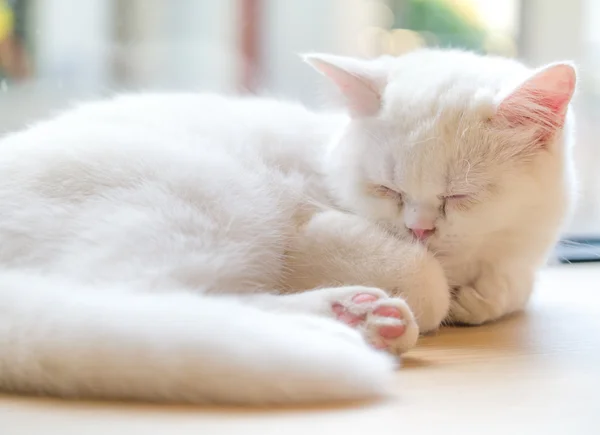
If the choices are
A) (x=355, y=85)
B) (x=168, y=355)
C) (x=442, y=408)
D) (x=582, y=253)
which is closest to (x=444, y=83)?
(x=355, y=85)

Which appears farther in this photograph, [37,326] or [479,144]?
[479,144]

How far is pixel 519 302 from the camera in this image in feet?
5.33

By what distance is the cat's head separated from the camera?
1.37 m

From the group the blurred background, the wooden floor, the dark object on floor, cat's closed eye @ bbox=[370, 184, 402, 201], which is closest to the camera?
the wooden floor

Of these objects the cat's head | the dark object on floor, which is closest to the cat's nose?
the cat's head

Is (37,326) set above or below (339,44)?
below

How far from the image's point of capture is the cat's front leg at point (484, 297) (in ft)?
5.06

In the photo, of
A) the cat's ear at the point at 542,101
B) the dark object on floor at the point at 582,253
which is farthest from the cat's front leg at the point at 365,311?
the dark object on floor at the point at 582,253

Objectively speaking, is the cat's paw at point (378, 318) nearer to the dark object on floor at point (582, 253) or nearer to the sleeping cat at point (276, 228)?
the sleeping cat at point (276, 228)

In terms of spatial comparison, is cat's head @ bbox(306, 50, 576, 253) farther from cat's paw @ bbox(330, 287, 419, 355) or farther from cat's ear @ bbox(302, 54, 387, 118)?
cat's paw @ bbox(330, 287, 419, 355)

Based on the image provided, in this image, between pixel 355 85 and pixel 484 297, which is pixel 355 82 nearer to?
pixel 355 85

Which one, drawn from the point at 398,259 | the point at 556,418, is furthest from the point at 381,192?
the point at 556,418

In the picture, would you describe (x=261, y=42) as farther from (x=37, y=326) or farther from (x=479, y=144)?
(x=37, y=326)

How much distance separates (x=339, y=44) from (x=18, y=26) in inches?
38.4
